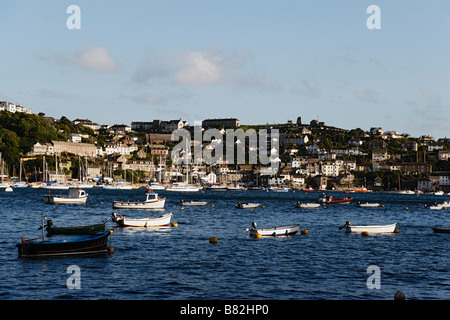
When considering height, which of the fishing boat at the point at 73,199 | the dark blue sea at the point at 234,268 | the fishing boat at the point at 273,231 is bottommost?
the dark blue sea at the point at 234,268

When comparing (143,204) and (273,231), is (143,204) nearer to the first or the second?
(143,204)

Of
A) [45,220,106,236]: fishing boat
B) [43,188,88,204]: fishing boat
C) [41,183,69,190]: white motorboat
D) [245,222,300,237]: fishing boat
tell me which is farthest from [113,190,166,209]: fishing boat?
[41,183,69,190]: white motorboat

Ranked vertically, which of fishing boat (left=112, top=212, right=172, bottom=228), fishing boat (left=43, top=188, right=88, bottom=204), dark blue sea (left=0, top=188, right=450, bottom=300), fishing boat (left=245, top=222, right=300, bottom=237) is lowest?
dark blue sea (left=0, top=188, right=450, bottom=300)

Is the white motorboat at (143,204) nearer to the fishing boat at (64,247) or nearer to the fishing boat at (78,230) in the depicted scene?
the fishing boat at (78,230)

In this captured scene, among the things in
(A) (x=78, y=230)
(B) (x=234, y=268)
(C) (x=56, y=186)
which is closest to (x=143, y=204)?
(A) (x=78, y=230)

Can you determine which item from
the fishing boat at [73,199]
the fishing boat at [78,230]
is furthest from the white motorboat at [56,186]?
the fishing boat at [78,230]

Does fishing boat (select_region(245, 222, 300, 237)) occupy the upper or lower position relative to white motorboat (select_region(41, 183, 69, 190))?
lower

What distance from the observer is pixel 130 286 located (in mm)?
27516

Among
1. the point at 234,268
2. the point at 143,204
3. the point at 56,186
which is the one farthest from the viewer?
the point at 56,186

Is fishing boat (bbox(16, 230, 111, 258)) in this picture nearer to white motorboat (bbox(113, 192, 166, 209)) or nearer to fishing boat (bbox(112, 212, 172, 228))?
fishing boat (bbox(112, 212, 172, 228))

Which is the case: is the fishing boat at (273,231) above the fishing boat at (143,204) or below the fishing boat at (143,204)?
below
